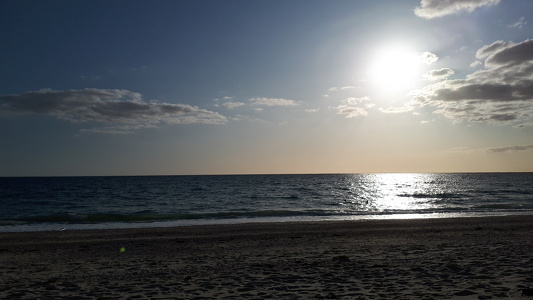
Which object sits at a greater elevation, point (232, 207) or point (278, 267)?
point (278, 267)

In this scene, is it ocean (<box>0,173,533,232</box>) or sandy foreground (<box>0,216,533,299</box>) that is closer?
sandy foreground (<box>0,216,533,299</box>)

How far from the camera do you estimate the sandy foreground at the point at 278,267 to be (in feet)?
30.2

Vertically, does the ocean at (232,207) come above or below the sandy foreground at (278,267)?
below

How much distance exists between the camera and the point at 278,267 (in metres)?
12.0

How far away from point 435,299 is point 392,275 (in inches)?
89.6

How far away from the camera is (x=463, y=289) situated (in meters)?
8.93

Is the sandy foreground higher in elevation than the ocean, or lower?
higher

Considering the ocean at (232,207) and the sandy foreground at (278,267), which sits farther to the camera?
the ocean at (232,207)

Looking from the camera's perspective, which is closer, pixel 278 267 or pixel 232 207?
pixel 278 267

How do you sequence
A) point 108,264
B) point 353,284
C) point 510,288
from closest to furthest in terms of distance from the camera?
1. point 510,288
2. point 353,284
3. point 108,264

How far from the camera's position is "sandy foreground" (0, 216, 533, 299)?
9.20 metres

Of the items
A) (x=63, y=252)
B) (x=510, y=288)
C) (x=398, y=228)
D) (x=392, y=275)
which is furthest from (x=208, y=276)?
(x=398, y=228)

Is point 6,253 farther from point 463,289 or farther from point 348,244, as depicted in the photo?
point 463,289

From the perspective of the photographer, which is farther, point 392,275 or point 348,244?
point 348,244
